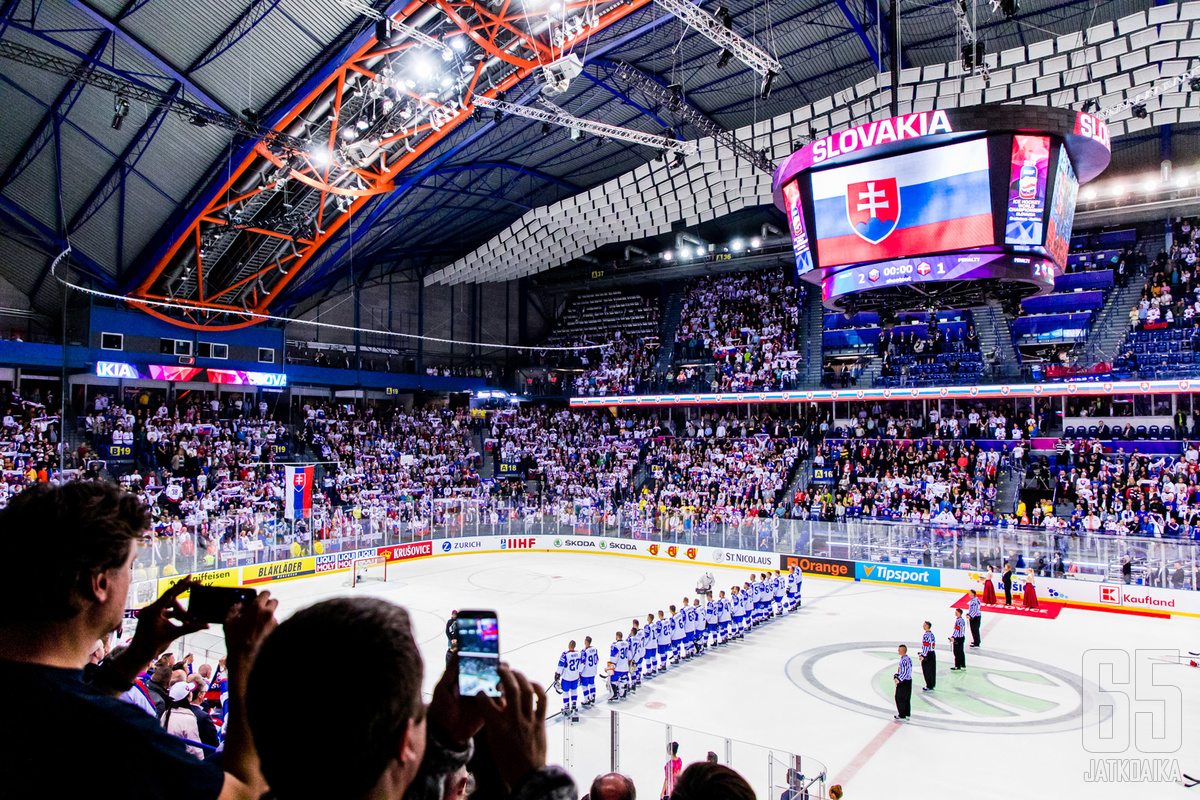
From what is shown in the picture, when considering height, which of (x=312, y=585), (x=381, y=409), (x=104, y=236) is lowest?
(x=312, y=585)

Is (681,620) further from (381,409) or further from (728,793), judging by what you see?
(381,409)

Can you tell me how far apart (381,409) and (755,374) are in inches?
861

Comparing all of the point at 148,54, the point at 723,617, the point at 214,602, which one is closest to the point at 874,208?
the point at 723,617

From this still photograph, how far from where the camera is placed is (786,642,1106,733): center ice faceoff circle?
501 inches

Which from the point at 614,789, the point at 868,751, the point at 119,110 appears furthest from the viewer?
the point at 119,110

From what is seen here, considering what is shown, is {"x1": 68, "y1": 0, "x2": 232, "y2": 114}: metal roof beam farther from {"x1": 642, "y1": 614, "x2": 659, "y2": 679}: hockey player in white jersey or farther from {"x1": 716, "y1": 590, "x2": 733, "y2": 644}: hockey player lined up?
{"x1": 716, "y1": 590, "x2": 733, "y2": 644}: hockey player lined up

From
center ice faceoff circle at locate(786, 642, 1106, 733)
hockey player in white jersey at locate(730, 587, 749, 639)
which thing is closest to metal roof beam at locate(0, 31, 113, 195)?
hockey player in white jersey at locate(730, 587, 749, 639)

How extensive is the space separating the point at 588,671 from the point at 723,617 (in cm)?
532

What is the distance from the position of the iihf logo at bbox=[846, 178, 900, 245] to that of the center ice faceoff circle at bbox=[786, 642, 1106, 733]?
851cm

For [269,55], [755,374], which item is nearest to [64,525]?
[269,55]

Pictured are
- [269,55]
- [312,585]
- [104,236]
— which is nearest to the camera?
[269,55]

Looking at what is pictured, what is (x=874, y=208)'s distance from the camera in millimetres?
13664

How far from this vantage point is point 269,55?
21.9m

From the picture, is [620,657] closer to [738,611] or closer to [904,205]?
[738,611]
